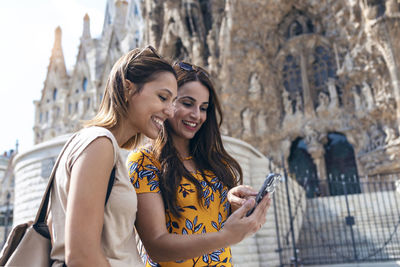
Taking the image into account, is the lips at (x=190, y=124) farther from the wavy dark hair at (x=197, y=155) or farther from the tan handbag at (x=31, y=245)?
the tan handbag at (x=31, y=245)

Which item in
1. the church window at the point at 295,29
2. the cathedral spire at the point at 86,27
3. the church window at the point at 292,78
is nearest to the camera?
the church window at the point at 292,78

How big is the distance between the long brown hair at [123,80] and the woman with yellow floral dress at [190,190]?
0.24 meters

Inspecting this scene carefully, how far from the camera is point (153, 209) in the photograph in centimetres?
112

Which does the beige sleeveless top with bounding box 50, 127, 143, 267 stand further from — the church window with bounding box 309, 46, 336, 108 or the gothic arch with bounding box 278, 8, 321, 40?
the gothic arch with bounding box 278, 8, 321, 40

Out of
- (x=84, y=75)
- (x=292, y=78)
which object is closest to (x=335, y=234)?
(x=292, y=78)

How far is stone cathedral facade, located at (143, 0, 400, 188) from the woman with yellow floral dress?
10.8 m

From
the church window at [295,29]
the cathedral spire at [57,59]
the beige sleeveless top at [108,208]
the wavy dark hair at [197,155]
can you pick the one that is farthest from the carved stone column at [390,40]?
the cathedral spire at [57,59]

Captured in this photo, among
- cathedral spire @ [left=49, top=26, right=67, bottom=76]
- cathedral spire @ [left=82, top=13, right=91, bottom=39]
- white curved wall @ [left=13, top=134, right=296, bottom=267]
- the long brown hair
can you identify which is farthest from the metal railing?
cathedral spire @ [left=82, top=13, right=91, bottom=39]

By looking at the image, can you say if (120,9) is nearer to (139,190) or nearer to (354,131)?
(354,131)

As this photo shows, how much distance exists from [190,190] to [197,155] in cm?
26

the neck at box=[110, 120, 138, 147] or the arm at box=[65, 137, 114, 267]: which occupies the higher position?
the neck at box=[110, 120, 138, 147]

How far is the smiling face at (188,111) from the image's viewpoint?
1.45m

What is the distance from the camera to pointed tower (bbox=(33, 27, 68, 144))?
2408 cm

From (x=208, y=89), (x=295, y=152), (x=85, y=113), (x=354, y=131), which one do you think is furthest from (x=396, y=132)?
(x=85, y=113)
